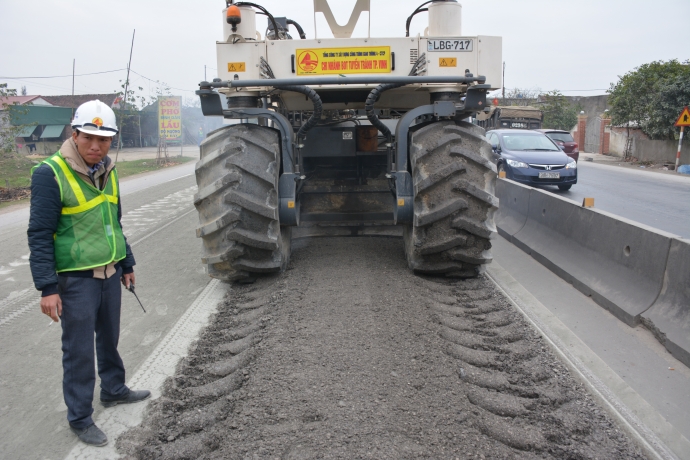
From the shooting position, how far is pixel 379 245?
7.12 m

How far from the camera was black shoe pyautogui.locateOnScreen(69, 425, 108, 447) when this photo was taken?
3.21m

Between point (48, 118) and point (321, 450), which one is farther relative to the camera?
point (48, 118)

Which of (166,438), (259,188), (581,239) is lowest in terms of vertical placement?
(166,438)

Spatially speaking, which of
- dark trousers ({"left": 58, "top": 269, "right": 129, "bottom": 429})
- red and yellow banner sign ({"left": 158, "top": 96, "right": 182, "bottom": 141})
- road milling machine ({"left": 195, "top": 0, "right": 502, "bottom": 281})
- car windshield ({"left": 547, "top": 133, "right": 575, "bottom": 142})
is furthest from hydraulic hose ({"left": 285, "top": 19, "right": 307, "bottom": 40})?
red and yellow banner sign ({"left": 158, "top": 96, "right": 182, "bottom": 141})

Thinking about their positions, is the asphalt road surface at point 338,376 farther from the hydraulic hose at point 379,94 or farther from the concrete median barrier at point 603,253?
the hydraulic hose at point 379,94

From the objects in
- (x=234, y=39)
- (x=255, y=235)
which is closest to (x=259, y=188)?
(x=255, y=235)

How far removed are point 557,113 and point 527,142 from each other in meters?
28.8

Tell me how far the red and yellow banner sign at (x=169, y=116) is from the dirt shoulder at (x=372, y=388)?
92.0ft

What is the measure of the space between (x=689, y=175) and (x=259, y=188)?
794 inches

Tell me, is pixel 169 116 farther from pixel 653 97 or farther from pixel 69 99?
pixel 69 99

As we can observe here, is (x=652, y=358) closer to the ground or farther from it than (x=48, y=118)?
closer to the ground

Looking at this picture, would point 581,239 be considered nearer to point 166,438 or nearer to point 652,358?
point 652,358

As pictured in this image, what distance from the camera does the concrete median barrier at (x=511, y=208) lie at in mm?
8195

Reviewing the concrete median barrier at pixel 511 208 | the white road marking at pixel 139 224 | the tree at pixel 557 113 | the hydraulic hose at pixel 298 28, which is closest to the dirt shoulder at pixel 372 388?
the white road marking at pixel 139 224
